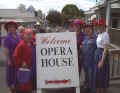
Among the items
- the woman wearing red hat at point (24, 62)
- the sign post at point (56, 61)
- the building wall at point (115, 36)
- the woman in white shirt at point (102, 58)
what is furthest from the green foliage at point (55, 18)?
the woman wearing red hat at point (24, 62)

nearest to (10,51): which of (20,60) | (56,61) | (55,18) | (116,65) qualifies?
(20,60)

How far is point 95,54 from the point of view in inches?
173

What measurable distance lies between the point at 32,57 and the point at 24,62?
25 centimetres

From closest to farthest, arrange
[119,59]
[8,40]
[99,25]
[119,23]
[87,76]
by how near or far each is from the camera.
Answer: [8,40]
[99,25]
[87,76]
[119,59]
[119,23]

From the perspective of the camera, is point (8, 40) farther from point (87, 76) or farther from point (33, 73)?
point (87, 76)

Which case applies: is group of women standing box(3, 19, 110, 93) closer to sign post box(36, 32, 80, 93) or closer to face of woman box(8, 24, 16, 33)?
face of woman box(8, 24, 16, 33)

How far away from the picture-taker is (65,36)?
4.06 meters

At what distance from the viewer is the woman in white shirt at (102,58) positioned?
4.20 meters

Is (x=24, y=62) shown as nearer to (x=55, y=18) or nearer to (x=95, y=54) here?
(x=95, y=54)

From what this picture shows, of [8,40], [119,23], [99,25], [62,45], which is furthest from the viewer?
[119,23]

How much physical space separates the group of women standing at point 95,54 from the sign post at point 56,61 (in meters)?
0.53

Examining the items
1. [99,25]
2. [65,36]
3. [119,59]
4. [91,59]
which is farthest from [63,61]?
[119,59]

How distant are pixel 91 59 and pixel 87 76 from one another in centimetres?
48

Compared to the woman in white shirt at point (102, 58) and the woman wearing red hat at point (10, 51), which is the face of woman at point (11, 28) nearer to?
the woman wearing red hat at point (10, 51)
